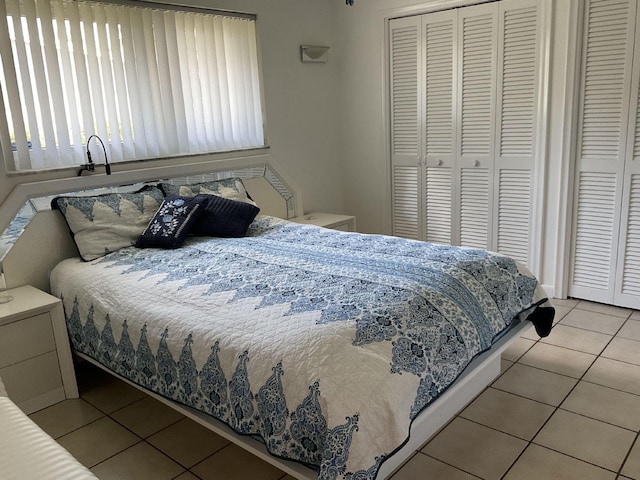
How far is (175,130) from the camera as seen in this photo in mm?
3670

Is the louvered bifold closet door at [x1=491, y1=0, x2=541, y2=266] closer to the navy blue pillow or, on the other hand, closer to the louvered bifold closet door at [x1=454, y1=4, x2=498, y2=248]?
the louvered bifold closet door at [x1=454, y1=4, x2=498, y2=248]

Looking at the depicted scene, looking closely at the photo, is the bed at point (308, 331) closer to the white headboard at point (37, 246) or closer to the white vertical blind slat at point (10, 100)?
the white headboard at point (37, 246)

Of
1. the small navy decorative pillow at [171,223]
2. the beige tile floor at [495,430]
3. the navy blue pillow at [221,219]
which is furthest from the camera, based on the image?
the navy blue pillow at [221,219]

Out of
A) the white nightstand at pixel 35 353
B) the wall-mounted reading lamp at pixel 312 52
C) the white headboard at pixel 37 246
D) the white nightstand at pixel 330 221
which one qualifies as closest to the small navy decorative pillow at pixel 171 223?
the white headboard at pixel 37 246

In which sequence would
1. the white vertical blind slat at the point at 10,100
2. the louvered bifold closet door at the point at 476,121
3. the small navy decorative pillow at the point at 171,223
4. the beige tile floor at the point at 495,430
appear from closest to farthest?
1. the beige tile floor at the point at 495,430
2. the white vertical blind slat at the point at 10,100
3. the small navy decorative pillow at the point at 171,223
4. the louvered bifold closet door at the point at 476,121

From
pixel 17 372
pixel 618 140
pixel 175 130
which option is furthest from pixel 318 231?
pixel 618 140

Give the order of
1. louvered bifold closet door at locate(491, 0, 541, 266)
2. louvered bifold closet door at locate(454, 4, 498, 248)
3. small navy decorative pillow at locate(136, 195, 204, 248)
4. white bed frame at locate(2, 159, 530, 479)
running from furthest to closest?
louvered bifold closet door at locate(454, 4, 498, 248) < louvered bifold closet door at locate(491, 0, 541, 266) < small navy decorative pillow at locate(136, 195, 204, 248) < white bed frame at locate(2, 159, 530, 479)

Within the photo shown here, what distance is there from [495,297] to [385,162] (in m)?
2.34

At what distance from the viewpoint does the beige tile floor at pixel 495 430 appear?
7.23 ft

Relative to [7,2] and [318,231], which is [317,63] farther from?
[7,2]

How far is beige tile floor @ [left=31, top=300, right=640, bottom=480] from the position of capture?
2205mm

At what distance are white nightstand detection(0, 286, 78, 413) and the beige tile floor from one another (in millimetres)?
88

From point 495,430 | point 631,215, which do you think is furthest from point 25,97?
point 631,215

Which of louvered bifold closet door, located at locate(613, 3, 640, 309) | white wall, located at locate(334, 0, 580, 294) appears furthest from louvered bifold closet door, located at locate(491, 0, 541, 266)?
louvered bifold closet door, located at locate(613, 3, 640, 309)
